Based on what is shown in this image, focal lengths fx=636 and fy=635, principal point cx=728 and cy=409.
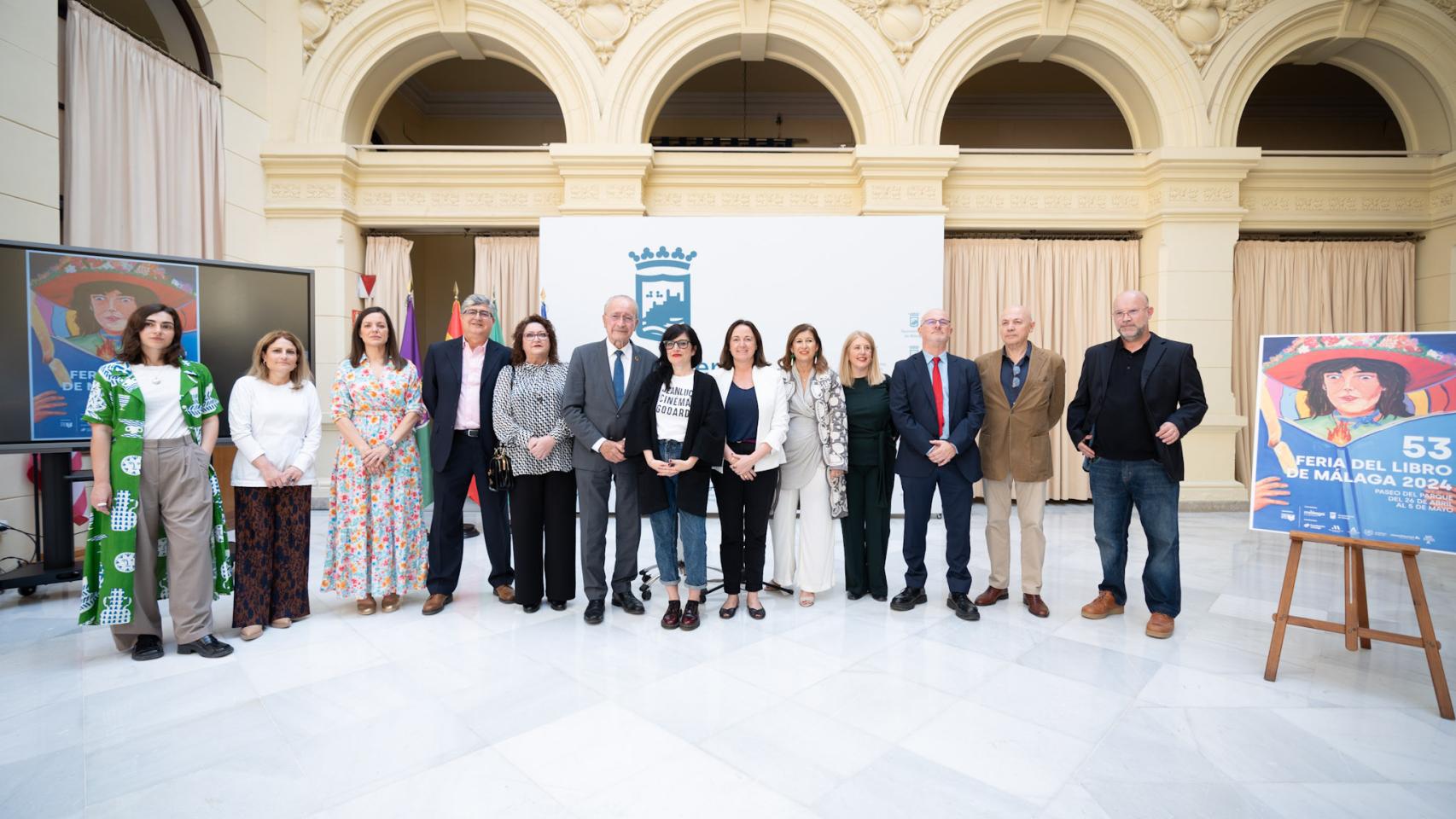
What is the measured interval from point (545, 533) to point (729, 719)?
1460 millimetres

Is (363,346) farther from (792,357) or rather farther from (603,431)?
(792,357)

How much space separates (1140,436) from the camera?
2873 millimetres

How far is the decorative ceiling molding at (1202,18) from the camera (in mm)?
5754

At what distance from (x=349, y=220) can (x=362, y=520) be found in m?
4.04

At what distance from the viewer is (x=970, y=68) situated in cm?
585

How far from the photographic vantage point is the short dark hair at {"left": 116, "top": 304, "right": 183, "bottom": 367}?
2535 mm

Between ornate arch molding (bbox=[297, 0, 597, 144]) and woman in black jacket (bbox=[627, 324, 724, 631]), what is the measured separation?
3.71 m

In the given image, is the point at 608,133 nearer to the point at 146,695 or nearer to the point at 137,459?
the point at 137,459

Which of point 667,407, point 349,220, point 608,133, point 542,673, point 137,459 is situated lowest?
point 542,673

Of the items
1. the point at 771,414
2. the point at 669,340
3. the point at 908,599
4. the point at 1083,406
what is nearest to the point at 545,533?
the point at 669,340

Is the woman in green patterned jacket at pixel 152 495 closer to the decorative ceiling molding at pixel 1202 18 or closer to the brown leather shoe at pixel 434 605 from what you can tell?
the brown leather shoe at pixel 434 605

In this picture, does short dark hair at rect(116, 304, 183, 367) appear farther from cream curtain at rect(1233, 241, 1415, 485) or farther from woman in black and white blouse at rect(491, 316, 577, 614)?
cream curtain at rect(1233, 241, 1415, 485)

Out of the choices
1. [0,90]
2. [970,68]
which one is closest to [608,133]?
[970,68]

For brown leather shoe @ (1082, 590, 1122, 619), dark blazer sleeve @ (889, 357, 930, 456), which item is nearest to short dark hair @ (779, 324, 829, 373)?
dark blazer sleeve @ (889, 357, 930, 456)
